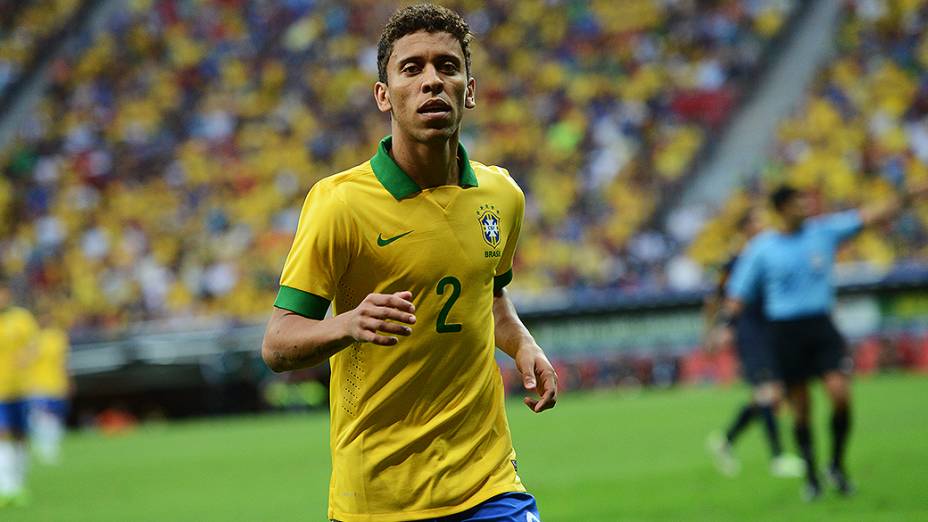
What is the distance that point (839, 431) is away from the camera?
32.7ft

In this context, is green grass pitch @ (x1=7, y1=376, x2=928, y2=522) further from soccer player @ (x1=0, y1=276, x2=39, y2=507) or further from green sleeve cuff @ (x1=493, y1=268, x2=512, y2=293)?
green sleeve cuff @ (x1=493, y1=268, x2=512, y2=293)

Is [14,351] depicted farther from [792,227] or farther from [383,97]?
[383,97]

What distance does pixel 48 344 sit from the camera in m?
21.7

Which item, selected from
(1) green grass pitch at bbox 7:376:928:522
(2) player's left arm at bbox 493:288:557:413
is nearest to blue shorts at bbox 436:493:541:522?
(2) player's left arm at bbox 493:288:557:413

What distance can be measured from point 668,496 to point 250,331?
18.0 meters

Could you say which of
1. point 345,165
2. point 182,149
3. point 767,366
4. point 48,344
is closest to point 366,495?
point 767,366

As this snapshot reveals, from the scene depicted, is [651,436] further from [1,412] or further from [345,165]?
[345,165]

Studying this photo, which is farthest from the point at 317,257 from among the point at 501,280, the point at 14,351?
the point at 14,351

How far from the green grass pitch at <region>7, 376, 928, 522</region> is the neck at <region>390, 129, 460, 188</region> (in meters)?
5.70

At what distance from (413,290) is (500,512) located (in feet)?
2.51

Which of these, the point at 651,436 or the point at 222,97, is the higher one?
the point at 222,97

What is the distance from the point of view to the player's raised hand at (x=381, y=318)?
11.2 feet

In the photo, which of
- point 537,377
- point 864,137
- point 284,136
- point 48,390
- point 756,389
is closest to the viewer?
point 537,377

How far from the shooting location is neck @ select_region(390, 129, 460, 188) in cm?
406
